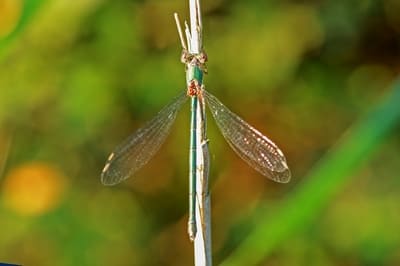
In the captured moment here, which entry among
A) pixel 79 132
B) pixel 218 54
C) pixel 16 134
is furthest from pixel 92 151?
pixel 218 54

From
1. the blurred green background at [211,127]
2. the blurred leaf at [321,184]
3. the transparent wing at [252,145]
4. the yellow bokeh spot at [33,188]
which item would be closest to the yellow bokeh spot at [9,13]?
the blurred green background at [211,127]

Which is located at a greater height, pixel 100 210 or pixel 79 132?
pixel 79 132

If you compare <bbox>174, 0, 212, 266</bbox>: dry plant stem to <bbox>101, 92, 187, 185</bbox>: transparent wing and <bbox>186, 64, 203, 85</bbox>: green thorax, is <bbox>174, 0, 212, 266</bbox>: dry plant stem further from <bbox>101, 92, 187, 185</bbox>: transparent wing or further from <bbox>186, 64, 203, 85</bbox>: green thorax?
<bbox>101, 92, 187, 185</bbox>: transparent wing

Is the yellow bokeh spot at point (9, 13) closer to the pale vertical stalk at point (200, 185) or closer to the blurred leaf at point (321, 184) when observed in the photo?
the pale vertical stalk at point (200, 185)

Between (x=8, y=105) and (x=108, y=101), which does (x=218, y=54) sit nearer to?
(x=108, y=101)

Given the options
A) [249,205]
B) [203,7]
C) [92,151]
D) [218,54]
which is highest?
[203,7]

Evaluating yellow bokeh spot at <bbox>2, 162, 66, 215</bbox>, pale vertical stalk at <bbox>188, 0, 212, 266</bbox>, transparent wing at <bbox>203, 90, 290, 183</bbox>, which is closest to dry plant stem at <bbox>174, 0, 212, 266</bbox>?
pale vertical stalk at <bbox>188, 0, 212, 266</bbox>

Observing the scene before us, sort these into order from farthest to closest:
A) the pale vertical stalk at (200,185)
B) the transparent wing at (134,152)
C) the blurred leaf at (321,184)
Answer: the blurred leaf at (321,184), the transparent wing at (134,152), the pale vertical stalk at (200,185)

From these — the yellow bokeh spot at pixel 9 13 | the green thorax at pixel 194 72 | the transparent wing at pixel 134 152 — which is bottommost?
the transparent wing at pixel 134 152
